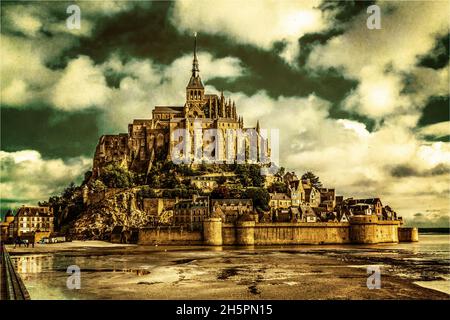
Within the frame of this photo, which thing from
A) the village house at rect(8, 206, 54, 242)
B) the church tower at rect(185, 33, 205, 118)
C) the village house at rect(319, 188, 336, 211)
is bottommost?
the village house at rect(8, 206, 54, 242)

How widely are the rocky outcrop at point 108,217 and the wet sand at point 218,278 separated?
20899mm

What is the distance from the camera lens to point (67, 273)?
2594 cm

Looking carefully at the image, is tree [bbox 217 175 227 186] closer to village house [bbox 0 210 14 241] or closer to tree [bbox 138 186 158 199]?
tree [bbox 138 186 158 199]

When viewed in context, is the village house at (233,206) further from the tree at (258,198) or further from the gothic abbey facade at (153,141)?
the gothic abbey facade at (153,141)

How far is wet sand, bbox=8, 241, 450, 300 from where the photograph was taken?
65.0 ft

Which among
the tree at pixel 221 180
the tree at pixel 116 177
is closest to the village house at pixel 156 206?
the tree at pixel 116 177

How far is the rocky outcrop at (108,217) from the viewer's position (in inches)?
2186

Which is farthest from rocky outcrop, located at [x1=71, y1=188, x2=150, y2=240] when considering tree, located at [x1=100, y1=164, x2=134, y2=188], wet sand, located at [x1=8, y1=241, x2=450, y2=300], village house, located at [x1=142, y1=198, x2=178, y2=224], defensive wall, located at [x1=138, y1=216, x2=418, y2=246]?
wet sand, located at [x1=8, y1=241, x2=450, y2=300]

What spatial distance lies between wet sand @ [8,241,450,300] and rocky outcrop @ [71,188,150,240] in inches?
823

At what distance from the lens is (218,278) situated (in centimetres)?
2389

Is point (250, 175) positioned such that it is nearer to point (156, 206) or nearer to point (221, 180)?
point (221, 180)

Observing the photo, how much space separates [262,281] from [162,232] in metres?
27.9
